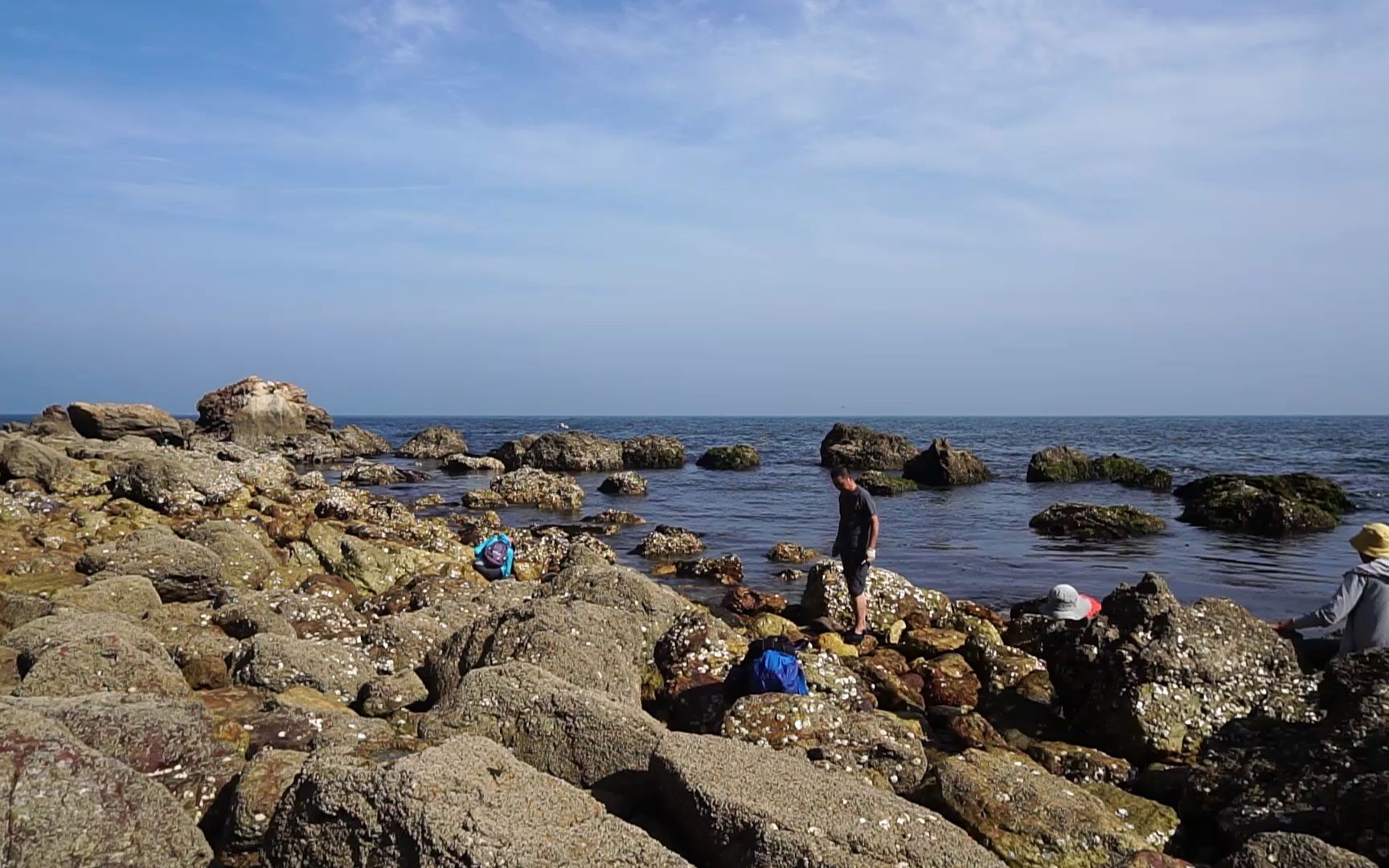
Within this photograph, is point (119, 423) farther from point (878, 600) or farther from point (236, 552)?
point (878, 600)

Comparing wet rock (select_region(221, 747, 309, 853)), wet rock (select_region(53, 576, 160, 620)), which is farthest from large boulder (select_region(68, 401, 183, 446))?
wet rock (select_region(221, 747, 309, 853))

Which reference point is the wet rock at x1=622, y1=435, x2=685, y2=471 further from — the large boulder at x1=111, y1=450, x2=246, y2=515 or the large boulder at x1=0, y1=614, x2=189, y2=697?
the large boulder at x1=0, y1=614, x2=189, y2=697

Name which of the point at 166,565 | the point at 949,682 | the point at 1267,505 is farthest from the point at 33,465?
the point at 1267,505

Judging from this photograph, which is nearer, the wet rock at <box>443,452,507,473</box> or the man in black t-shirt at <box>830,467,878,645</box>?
the man in black t-shirt at <box>830,467,878,645</box>

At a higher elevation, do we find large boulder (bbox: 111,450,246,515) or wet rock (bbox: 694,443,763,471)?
large boulder (bbox: 111,450,246,515)

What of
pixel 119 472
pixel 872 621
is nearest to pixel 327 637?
pixel 872 621

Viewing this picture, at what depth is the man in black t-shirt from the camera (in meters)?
11.9

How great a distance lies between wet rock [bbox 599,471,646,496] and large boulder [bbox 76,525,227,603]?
66.4 ft

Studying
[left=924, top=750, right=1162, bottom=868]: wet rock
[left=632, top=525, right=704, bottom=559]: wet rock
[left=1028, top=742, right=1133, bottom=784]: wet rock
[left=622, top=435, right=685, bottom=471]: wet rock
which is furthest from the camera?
[left=622, top=435, right=685, bottom=471]: wet rock

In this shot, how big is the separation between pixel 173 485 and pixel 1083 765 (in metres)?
17.0

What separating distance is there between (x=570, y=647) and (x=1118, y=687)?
4454 mm

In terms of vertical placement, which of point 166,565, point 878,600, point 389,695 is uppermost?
point 166,565

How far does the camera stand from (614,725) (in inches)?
229

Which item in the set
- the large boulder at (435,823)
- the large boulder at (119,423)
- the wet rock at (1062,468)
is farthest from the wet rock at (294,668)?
the large boulder at (119,423)
